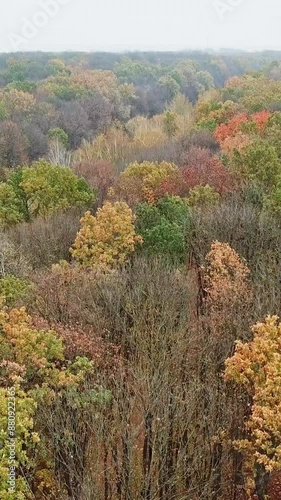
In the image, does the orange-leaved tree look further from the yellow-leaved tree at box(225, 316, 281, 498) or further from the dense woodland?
the yellow-leaved tree at box(225, 316, 281, 498)

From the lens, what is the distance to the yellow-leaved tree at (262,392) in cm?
1373

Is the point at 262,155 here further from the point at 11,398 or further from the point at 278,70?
the point at 278,70

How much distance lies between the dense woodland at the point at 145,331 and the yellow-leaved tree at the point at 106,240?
8 centimetres

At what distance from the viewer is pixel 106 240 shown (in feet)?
92.3

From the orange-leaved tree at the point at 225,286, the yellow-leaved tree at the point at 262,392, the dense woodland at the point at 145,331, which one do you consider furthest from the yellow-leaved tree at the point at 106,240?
the yellow-leaved tree at the point at 262,392

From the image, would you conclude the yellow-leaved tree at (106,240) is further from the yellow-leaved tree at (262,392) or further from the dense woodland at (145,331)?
the yellow-leaved tree at (262,392)

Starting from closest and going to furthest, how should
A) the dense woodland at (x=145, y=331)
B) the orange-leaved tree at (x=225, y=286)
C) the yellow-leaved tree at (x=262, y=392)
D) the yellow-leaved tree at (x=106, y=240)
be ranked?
1. the yellow-leaved tree at (x=262, y=392)
2. the dense woodland at (x=145, y=331)
3. the orange-leaved tree at (x=225, y=286)
4. the yellow-leaved tree at (x=106, y=240)

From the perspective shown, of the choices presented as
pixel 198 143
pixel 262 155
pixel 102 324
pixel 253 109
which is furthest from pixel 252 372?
pixel 253 109

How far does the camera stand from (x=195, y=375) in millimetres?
18562

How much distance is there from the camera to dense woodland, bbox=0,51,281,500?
14281mm

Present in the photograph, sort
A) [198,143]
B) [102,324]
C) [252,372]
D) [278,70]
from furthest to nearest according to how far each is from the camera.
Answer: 1. [278,70]
2. [198,143]
3. [102,324]
4. [252,372]

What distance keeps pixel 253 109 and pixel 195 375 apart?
2070 inches

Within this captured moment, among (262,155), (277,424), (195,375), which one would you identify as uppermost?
(262,155)

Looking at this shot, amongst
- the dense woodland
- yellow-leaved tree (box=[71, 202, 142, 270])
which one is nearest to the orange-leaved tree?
the dense woodland
